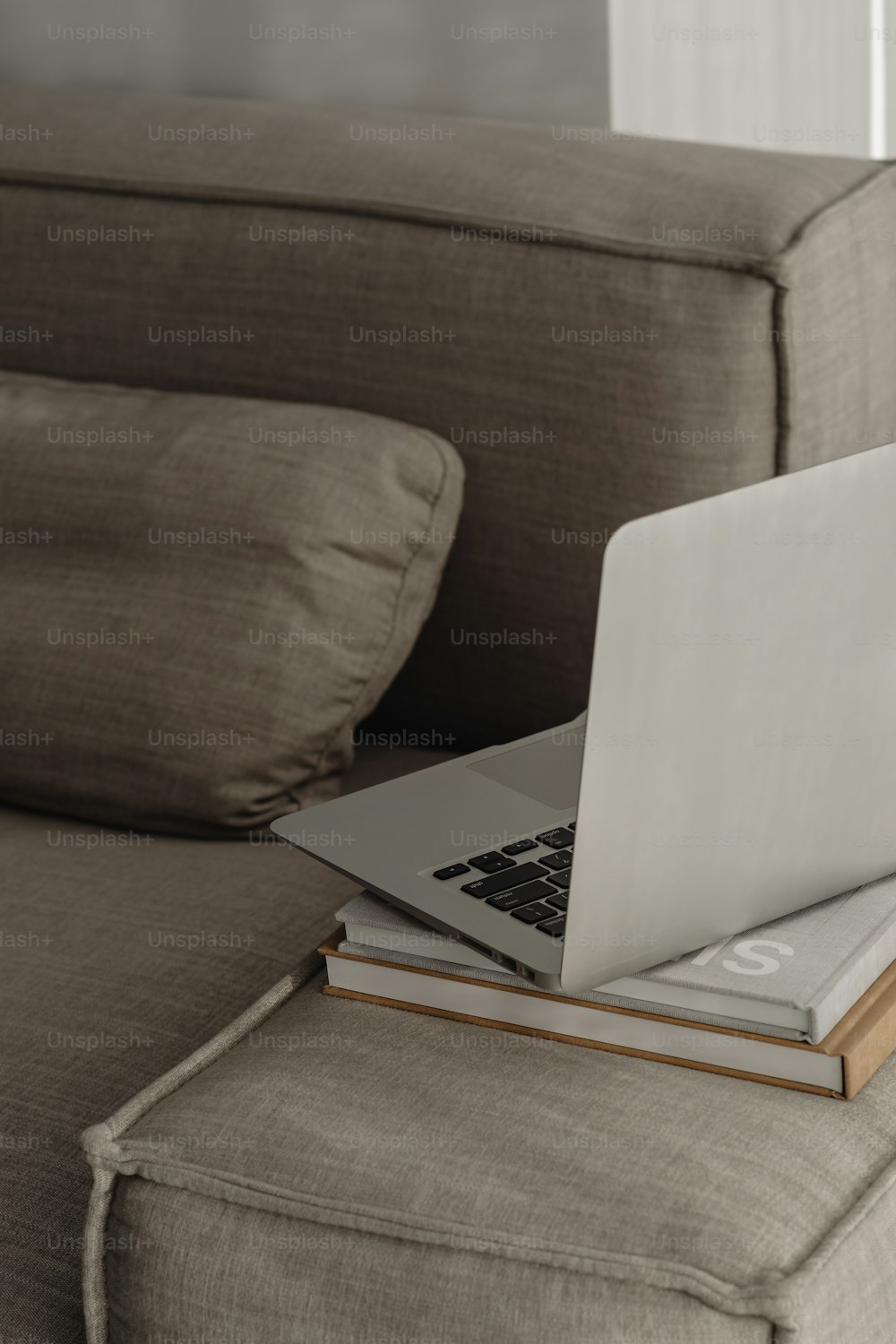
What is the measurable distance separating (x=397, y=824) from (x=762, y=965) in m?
0.24

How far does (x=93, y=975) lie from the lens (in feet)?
3.14

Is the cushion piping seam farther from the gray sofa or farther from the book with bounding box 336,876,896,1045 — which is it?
the book with bounding box 336,876,896,1045

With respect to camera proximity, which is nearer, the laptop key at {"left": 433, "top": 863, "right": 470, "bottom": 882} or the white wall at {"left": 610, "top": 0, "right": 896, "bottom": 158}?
the laptop key at {"left": 433, "top": 863, "right": 470, "bottom": 882}

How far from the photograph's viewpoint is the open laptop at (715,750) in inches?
23.0

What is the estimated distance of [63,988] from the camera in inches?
37.2

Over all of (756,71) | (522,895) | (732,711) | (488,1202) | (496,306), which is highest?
(756,71)

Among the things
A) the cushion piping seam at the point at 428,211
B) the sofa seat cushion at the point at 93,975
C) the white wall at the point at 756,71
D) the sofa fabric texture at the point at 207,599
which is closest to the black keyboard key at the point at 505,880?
the sofa seat cushion at the point at 93,975

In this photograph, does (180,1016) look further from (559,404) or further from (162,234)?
(162,234)

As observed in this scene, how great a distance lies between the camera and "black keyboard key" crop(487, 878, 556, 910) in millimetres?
739

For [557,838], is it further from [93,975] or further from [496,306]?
[496,306]

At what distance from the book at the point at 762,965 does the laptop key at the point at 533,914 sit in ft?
0.09

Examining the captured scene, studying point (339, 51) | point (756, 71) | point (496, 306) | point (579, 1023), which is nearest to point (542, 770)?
point (579, 1023)

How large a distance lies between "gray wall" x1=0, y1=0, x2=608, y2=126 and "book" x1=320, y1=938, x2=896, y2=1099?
1.11 m

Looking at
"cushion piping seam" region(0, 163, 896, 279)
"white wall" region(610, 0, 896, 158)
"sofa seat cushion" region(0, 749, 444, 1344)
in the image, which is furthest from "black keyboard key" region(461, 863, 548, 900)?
"white wall" region(610, 0, 896, 158)
